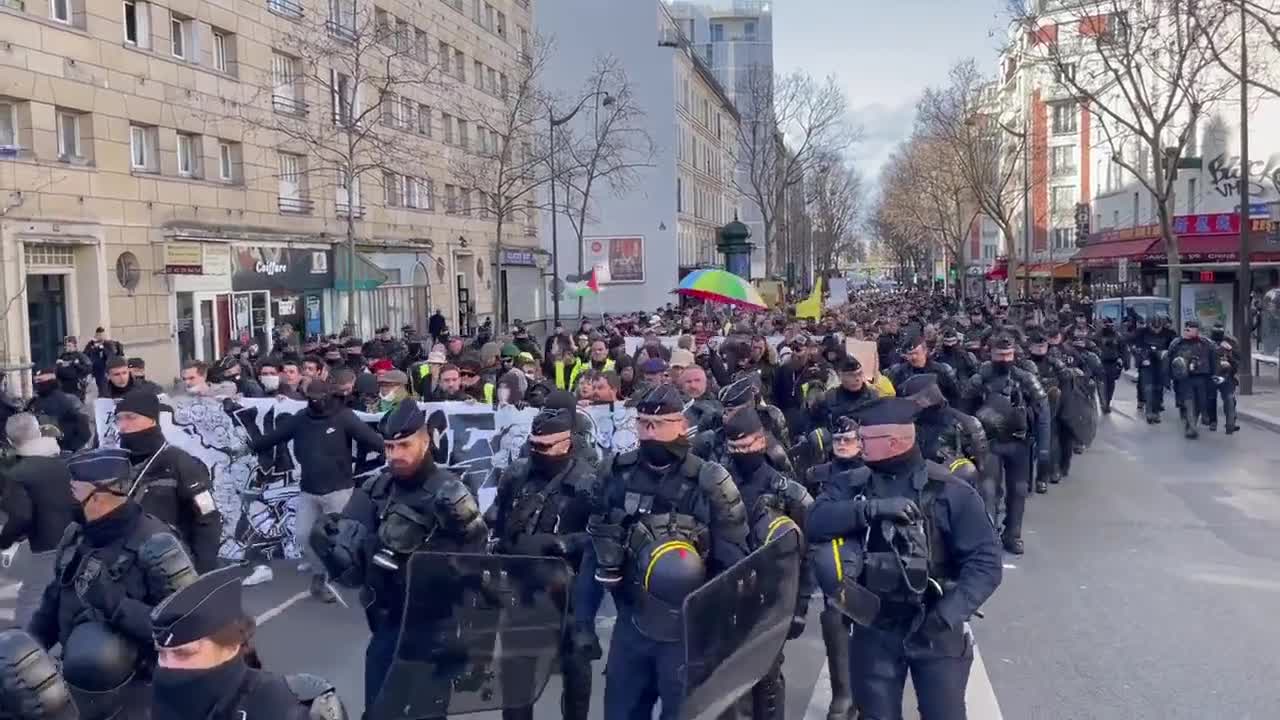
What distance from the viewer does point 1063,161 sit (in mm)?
64125

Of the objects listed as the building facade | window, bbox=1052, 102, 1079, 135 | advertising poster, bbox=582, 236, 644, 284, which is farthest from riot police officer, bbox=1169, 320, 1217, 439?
window, bbox=1052, 102, 1079, 135

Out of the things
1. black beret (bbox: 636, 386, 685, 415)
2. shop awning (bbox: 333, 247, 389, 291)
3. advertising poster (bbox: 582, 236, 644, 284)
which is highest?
advertising poster (bbox: 582, 236, 644, 284)

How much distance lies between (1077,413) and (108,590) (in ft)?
36.0

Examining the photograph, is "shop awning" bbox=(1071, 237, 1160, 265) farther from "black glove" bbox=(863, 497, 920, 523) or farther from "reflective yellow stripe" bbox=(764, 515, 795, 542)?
"black glove" bbox=(863, 497, 920, 523)

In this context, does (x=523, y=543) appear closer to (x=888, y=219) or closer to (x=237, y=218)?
(x=237, y=218)

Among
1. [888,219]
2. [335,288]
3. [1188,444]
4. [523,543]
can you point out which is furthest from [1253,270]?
[888,219]

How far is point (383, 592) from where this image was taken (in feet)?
16.6

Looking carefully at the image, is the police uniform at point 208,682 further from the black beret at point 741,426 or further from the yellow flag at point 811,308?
the yellow flag at point 811,308

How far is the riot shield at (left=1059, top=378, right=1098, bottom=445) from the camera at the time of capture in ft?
42.6

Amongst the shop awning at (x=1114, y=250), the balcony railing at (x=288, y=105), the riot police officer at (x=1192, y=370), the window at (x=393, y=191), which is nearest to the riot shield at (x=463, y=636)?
the riot police officer at (x=1192, y=370)

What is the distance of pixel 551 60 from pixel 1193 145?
30.3m

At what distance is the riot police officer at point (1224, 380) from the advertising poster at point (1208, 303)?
12.7 metres

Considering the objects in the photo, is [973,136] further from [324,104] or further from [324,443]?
[324,443]

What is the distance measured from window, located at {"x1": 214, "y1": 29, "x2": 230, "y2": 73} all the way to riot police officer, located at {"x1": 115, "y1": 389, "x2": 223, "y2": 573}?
893 inches
